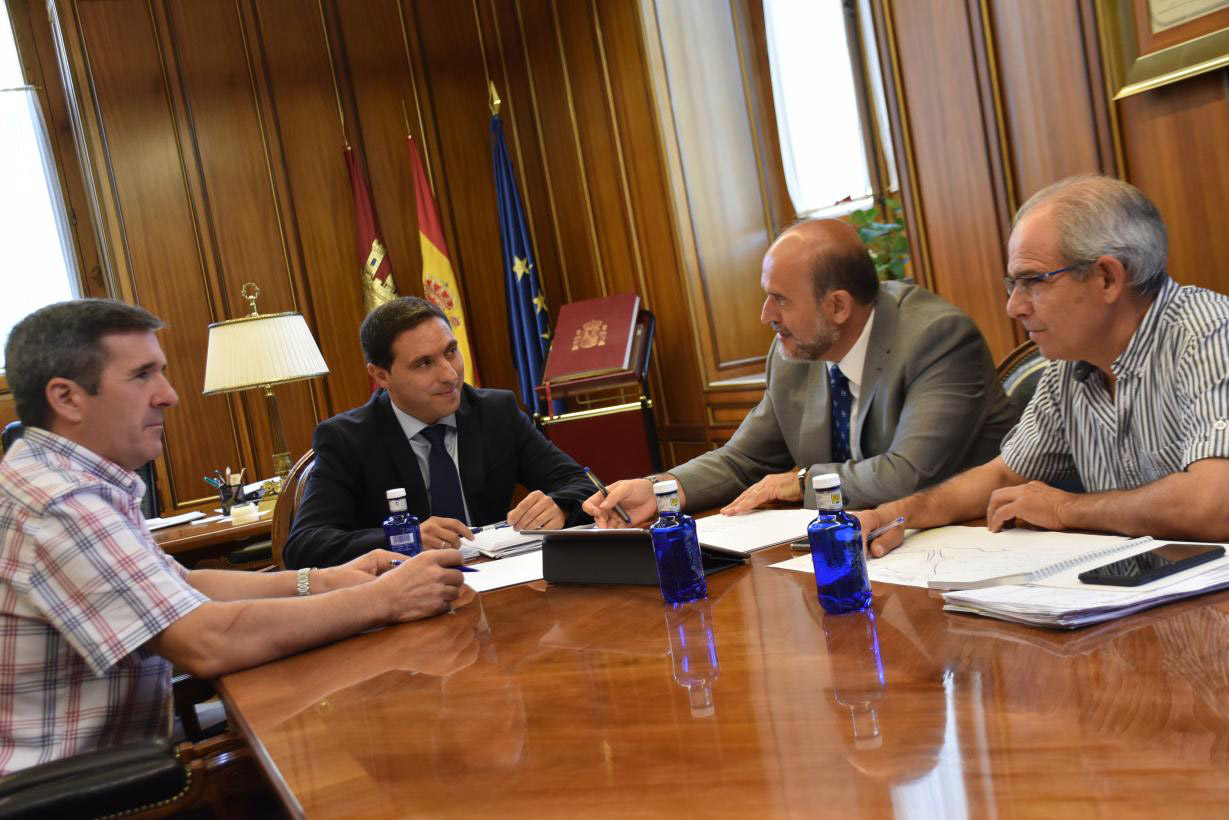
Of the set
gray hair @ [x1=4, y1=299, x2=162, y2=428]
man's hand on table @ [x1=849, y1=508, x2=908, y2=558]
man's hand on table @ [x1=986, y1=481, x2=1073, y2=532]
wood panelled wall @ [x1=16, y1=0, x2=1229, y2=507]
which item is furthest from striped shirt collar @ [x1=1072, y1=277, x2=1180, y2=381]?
wood panelled wall @ [x1=16, y1=0, x2=1229, y2=507]

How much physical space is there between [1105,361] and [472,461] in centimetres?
162

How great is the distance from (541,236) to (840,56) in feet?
8.26

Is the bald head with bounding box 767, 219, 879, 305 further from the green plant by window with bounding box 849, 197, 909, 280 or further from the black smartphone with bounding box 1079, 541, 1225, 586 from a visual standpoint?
the green plant by window with bounding box 849, 197, 909, 280

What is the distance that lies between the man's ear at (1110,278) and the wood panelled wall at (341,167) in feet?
11.2

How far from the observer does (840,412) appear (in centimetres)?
250

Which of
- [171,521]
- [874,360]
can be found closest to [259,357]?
[171,521]

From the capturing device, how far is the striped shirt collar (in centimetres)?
172

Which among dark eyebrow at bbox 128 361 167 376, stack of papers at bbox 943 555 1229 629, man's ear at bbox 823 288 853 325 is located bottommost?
stack of papers at bbox 943 555 1229 629

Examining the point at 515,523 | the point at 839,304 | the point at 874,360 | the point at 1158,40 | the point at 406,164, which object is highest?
the point at 406,164

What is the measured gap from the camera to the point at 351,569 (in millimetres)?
1975

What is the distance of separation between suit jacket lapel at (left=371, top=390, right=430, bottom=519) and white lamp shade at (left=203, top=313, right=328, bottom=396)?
147 cm

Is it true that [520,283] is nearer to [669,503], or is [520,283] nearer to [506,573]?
[506,573]

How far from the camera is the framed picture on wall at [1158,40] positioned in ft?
7.92

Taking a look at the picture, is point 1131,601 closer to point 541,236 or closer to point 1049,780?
point 1049,780
